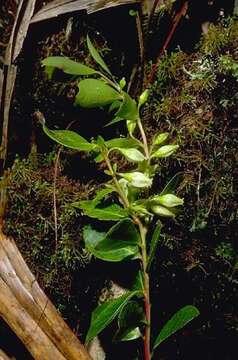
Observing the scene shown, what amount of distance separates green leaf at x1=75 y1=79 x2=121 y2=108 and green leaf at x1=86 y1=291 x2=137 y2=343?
347mm

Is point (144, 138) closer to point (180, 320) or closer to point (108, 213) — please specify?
point (108, 213)

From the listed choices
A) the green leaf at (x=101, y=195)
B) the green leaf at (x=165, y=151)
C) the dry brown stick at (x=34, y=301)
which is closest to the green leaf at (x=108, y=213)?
the green leaf at (x=101, y=195)

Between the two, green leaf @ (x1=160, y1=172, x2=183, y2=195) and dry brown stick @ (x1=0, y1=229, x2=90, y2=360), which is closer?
green leaf @ (x1=160, y1=172, x2=183, y2=195)

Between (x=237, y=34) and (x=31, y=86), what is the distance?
424mm

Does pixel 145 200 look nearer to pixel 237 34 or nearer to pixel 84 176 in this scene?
pixel 84 176

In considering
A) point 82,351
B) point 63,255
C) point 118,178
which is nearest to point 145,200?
point 118,178

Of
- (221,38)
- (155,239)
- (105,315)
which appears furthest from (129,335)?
(221,38)

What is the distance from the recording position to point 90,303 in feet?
3.60

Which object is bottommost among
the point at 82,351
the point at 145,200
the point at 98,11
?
the point at 82,351

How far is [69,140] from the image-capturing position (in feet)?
3.11

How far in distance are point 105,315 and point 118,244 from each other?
4.8 inches

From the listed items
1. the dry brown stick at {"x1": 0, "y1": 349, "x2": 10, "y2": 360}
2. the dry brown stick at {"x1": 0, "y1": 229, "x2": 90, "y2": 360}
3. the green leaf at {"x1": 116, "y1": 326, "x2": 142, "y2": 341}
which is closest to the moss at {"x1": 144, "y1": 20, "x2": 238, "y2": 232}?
the green leaf at {"x1": 116, "y1": 326, "x2": 142, "y2": 341}

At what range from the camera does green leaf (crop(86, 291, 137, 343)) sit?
0.89 m

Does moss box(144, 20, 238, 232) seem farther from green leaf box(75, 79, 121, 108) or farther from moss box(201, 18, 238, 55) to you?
green leaf box(75, 79, 121, 108)
